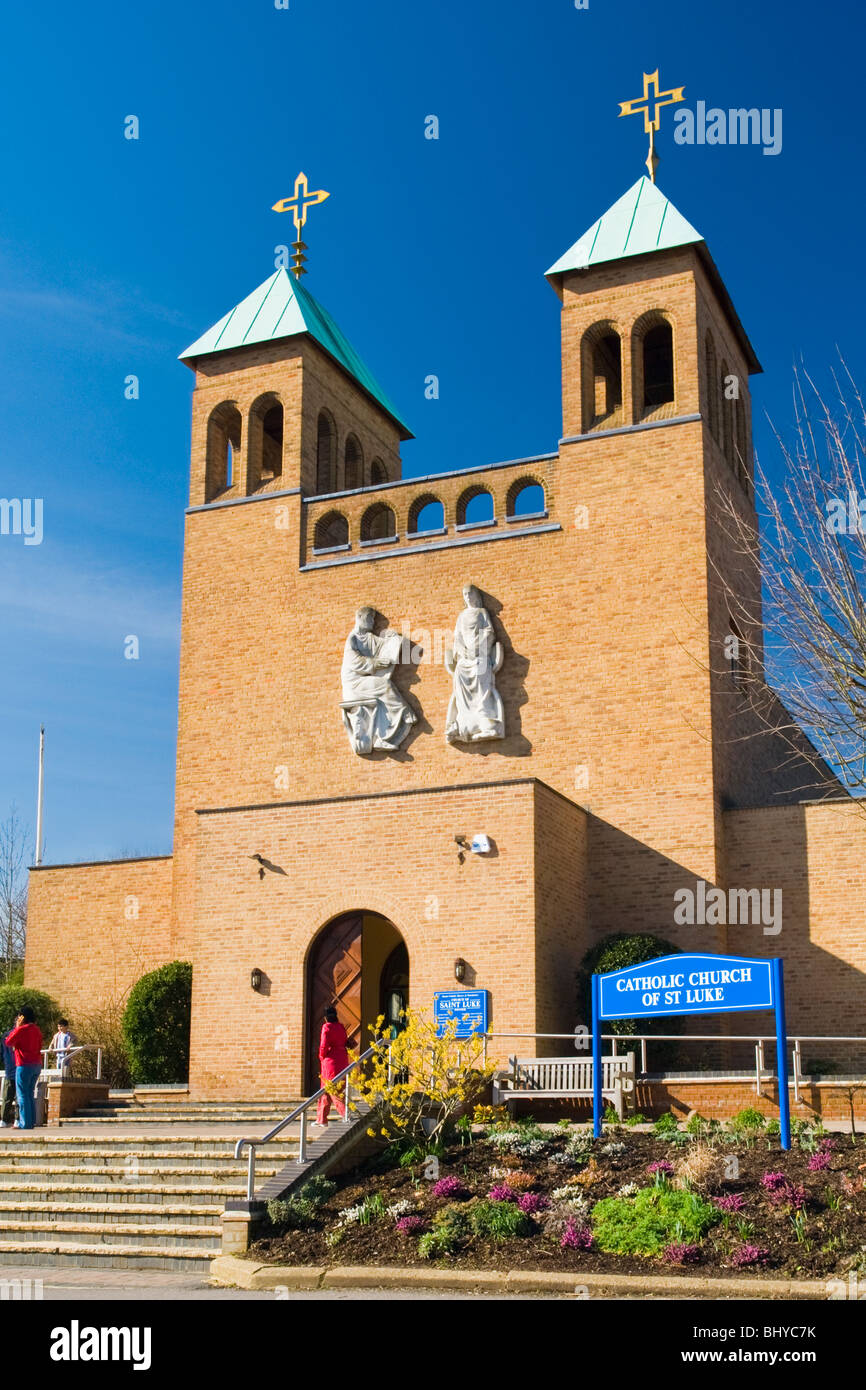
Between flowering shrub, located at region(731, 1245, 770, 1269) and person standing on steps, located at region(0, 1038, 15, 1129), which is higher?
person standing on steps, located at region(0, 1038, 15, 1129)

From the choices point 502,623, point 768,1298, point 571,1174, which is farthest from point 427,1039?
point 502,623

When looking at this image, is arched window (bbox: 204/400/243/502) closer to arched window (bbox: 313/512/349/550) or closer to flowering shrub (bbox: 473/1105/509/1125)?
arched window (bbox: 313/512/349/550)

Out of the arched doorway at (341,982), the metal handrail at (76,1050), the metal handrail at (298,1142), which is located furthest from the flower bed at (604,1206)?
the metal handrail at (76,1050)

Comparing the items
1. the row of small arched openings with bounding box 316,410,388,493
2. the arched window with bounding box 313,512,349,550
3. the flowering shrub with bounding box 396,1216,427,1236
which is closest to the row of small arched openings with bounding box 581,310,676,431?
the arched window with bounding box 313,512,349,550

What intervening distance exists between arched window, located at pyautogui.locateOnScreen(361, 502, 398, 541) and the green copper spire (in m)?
2.73

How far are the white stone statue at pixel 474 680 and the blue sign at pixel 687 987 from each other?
26.2ft

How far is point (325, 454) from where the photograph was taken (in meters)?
29.4

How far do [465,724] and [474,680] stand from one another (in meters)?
0.72

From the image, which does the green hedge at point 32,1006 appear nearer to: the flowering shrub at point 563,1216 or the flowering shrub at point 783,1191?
the flowering shrub at point 563,1216

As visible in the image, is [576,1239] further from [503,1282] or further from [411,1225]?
[411,1225]

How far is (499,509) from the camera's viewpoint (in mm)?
25422

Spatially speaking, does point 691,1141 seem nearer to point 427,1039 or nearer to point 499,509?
point 427,1039

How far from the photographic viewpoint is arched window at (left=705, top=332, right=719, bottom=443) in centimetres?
2558
